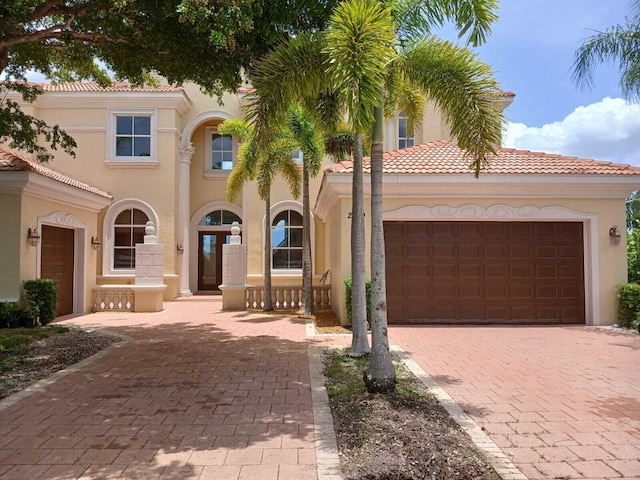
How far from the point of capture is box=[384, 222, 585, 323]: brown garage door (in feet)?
39.1

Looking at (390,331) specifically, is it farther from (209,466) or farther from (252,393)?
(209,466)

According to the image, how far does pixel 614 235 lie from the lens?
38.8 ft

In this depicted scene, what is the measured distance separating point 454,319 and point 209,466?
902cm

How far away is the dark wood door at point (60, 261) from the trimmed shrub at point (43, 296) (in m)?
1.25

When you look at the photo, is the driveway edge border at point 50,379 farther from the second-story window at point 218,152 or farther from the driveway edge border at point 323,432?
the second-story window at point 218,152

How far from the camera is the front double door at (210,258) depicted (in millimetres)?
21172

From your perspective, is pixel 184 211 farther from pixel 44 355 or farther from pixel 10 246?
pixel 44 355

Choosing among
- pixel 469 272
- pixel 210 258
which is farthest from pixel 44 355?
pixel 210 258

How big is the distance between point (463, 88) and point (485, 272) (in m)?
6.95

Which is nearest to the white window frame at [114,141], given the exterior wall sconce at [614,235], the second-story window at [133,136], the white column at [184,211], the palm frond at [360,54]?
the second-story window at [133,136]

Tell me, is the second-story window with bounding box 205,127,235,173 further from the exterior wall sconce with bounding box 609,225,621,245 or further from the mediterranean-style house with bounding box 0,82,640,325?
the exterior wall sconce with bounding box 609,225,621,245

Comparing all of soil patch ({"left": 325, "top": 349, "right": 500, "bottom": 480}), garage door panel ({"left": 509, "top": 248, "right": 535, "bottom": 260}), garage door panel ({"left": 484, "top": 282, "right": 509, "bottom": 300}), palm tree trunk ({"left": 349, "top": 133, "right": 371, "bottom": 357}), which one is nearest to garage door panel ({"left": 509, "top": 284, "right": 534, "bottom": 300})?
garage door panel ({"left": 484, "top": 282, "right": 509, "bottom": 300})

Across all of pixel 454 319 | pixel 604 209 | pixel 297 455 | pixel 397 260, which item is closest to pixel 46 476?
pixel 297 455

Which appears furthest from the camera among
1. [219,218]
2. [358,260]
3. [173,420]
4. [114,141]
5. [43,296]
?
[219,218]
